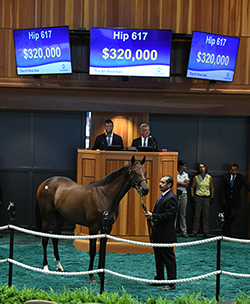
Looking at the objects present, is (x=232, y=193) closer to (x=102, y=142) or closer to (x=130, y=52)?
(x=102, y=142)

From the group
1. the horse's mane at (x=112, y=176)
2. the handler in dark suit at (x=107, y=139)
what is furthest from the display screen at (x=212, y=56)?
the horse's mane at (x=112, y=176)

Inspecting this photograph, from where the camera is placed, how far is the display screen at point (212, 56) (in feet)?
26.4

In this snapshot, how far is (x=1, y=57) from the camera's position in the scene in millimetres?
8445

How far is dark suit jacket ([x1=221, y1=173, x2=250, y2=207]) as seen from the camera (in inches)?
350

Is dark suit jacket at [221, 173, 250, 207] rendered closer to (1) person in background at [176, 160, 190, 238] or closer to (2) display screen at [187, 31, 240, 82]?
(1) person in background at [176, 160, 190, 238]

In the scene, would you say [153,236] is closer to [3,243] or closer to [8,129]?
[3,243]

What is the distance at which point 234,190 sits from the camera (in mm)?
8922

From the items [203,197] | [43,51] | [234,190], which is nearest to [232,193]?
[234,190]

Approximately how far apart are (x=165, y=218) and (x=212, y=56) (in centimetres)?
427

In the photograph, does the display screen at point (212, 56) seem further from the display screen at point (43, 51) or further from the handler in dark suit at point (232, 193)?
the display screen at point (43, 51)

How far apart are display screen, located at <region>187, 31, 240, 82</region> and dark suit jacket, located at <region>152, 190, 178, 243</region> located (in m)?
3.65

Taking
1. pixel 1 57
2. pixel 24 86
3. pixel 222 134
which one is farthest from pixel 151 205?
pixel 1 57

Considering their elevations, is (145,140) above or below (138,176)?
above

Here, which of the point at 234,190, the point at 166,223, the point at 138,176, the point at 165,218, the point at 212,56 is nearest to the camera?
the point at 165,218
